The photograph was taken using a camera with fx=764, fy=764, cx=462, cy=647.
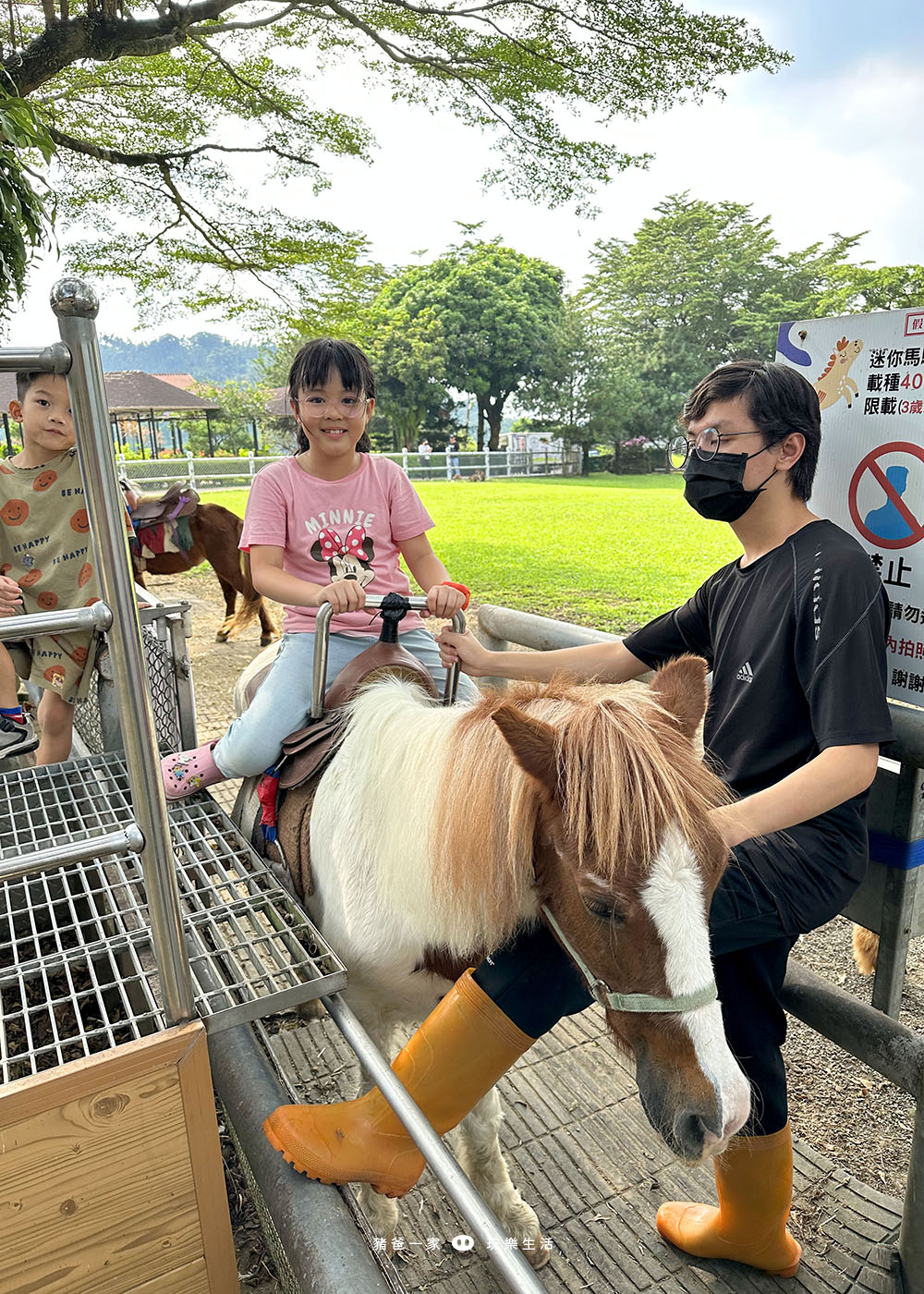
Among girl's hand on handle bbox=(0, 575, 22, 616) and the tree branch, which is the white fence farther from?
A: girl's hand on handle bbox=(0, 575, 22, 616)

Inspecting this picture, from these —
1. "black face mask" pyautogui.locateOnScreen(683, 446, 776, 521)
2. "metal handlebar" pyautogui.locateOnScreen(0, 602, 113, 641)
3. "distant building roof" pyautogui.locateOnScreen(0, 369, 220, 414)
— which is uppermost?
"distant building roof" pyautogui.locateOnScreen(0, 369, 220, 414)

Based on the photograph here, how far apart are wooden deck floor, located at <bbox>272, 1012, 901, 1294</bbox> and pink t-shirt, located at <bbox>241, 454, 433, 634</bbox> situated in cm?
157

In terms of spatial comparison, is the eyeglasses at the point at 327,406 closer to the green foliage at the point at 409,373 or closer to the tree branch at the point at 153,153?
the tree branch at the point at 153,153

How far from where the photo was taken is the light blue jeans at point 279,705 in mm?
2172

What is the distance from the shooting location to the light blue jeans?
2.17 metres

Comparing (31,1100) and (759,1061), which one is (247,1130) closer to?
(31,1100)

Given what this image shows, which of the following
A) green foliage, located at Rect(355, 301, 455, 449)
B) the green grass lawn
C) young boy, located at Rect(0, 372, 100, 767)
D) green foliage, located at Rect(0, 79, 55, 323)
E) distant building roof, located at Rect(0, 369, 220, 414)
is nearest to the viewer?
young boy, located at Rect(0, 372, 100, 767)

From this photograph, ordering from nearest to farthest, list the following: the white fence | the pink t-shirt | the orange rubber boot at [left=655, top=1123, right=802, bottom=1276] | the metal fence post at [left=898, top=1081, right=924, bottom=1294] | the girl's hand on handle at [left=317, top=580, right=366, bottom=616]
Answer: the metal fence post at [left=898, top=1081, right=924, bottom=1294] < the orange rubber boot at [left=655, top=1123, right=802, bottom=1276] < the girl's hand on handle at [left=317, top=580, right=366, bottom=616] < the pink t-shirt < the white fence

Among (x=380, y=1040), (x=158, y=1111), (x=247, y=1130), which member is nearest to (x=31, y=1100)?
(x=158, y=1111)

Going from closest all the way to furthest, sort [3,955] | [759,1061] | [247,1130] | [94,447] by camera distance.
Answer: [94,447] → [247,1130] → [759,1061] → [3,955]

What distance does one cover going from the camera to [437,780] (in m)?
1.61

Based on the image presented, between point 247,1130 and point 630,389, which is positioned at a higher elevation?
point 630,389

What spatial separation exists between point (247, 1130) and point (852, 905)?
1.66 metres

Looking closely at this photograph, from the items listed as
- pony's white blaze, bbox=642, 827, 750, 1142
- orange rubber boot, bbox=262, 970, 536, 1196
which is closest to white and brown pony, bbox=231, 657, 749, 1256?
pony's white blaze, bbox=642, 827, 750, 1142
